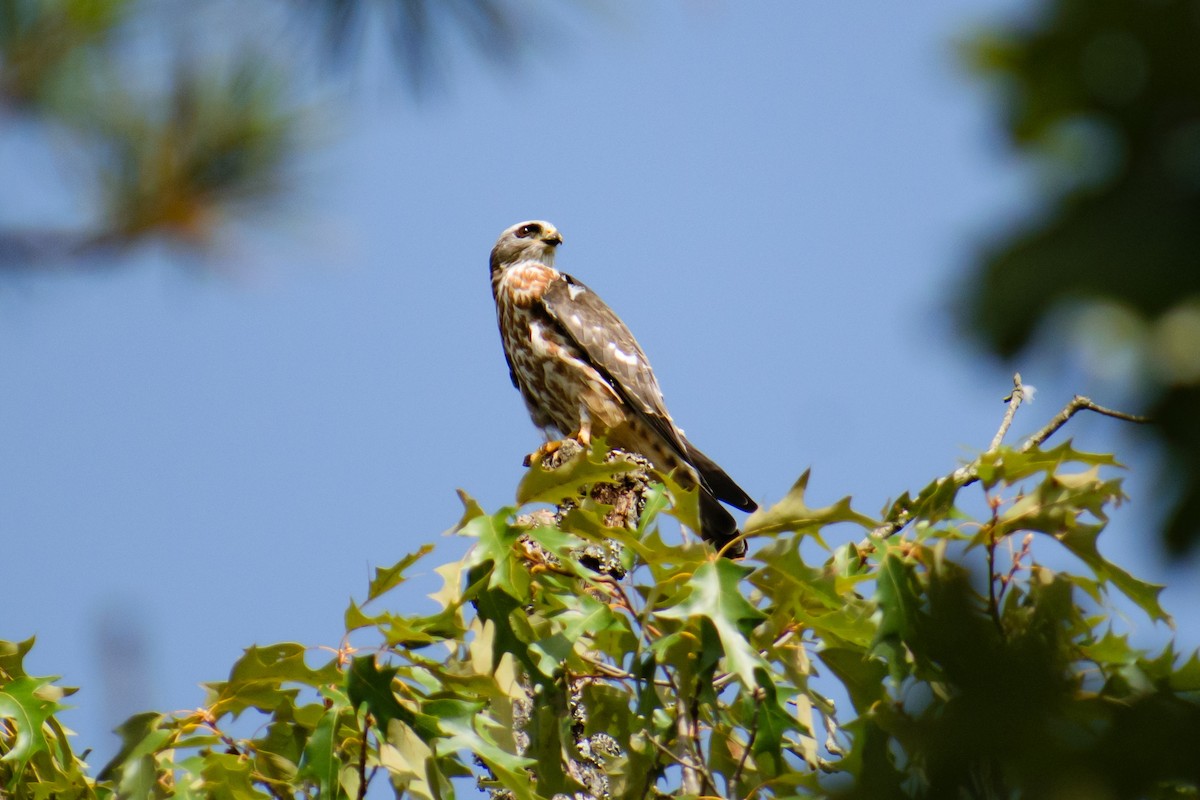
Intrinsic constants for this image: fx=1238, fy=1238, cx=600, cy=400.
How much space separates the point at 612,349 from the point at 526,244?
136 cm

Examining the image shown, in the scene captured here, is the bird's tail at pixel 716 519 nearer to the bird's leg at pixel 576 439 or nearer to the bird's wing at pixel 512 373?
the bird's leg at pixel 576 439

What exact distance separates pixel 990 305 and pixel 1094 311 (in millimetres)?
68

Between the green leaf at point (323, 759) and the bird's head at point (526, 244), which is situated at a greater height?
the bird's head at point (526, 244)

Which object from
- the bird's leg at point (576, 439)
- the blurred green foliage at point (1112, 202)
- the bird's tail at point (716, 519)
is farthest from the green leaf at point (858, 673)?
the bird's leg at point (576, 439)

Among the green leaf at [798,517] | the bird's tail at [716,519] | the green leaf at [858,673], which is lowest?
the green leaf at [858,673]

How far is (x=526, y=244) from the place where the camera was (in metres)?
8.04

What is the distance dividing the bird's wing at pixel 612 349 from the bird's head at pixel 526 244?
1.76ft

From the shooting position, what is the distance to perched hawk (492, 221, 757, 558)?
6852 millimetres

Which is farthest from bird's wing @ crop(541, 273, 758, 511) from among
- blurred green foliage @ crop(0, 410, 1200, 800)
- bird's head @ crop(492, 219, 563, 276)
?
blurred green foliage @ crop(0, 410, 1200, 800)

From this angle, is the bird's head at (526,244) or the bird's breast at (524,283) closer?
the bird's breast at (524,283)

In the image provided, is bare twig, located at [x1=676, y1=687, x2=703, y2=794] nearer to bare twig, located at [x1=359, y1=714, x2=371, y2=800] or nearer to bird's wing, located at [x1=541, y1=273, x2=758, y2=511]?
bare twig, located at [x1=359, y1=714, x2=371, y2=800]

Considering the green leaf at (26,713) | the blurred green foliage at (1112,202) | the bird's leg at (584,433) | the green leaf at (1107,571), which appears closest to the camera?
the blurred green foliage at (1112,202)

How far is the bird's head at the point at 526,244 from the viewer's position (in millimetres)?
8016

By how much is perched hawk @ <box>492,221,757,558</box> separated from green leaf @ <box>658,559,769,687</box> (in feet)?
13.0
